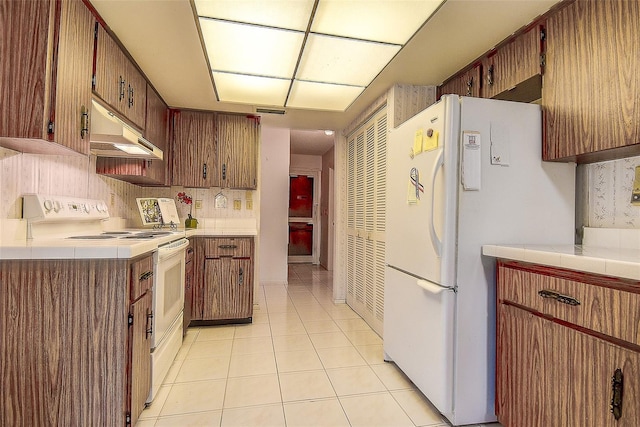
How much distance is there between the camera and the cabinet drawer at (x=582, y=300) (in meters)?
0.99

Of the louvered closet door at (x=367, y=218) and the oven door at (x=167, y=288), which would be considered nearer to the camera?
the oven door at (x=167, y=288)

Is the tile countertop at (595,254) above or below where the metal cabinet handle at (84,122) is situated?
below

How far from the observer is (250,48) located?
6.64 feet

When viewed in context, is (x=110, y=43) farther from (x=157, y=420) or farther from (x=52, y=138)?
(x=157, y=420)

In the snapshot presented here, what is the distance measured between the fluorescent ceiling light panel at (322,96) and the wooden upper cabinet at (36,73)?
1.48m

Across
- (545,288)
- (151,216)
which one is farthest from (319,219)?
(545,288)

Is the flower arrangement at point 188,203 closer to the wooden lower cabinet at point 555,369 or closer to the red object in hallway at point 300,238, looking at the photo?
the wooden lower cabinet at point 555,369

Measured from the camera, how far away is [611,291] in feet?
3.41

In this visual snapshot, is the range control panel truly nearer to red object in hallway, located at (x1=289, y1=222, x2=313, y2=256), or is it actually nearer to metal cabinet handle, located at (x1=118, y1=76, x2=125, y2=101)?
metal cabinet handle, located at (x1=118, y1=76, x2=125, y2=101)

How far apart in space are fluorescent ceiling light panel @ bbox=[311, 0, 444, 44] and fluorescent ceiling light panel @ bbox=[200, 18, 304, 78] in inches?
8.9

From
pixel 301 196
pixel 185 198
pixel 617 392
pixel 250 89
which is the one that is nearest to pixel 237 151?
pixel 185 198

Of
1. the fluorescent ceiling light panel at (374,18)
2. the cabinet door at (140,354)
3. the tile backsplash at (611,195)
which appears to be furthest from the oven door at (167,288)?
the tile backsplash at (611,195)

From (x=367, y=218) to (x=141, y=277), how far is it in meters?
2.14

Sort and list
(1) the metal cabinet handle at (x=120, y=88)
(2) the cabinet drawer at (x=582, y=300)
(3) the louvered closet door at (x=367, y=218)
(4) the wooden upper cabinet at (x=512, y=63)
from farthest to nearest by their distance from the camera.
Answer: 1. (3) the louvered closet door at (x=367, y=218)
2. (1) the metal cabinet handle at (x=120, y=88)
3. (4) the wooden upper cabinet at (x=512, y=63)
4. (2) the cabinet drawer at (x=582, y=300)
